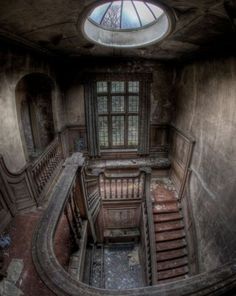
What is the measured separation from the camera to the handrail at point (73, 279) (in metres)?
1.26

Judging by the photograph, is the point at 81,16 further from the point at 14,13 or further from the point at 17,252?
the point at 17,252

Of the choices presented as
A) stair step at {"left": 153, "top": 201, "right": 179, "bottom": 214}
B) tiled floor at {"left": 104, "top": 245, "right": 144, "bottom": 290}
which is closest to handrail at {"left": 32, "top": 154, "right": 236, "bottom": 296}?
tiled floor at {"left": 104, "top": 245, "right": 144, "bottom": 290}

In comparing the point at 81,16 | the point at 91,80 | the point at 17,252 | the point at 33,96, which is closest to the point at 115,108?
the point at 91,80

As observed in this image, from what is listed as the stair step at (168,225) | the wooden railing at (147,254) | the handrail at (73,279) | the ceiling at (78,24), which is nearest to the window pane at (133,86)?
the ceiling at (78,24)

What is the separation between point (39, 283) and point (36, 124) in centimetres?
514

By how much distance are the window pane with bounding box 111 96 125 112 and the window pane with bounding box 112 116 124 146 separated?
0.93 feet

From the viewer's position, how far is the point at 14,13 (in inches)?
88.3

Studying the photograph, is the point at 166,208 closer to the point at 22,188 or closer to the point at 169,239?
the point at 169,239

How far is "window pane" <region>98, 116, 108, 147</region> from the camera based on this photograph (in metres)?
6.59

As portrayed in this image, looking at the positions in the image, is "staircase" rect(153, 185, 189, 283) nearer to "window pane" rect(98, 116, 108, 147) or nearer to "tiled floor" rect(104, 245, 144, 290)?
"tiled floor" rect(104, 245, 144, 290)

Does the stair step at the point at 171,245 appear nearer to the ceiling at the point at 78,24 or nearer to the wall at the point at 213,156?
the wall at the point at 213,156

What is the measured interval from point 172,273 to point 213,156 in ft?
9.29

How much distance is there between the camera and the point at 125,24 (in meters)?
4.25

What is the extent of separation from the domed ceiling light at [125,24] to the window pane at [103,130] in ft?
9.19
